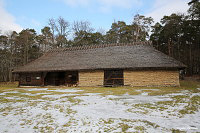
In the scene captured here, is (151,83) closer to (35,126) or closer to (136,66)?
(136,66)

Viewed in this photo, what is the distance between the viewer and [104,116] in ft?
15.3

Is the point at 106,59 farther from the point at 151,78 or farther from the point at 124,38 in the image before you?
the point at 124,38

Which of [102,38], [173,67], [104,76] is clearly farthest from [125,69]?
[102,38]

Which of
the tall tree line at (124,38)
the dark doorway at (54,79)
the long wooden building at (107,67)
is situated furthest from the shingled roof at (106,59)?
the tall tree line at (124,38)

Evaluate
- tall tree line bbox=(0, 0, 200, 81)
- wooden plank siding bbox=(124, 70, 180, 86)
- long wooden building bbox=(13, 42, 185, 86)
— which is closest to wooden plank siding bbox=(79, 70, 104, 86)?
long wooden building bbox=(13, 42, 185, 86)

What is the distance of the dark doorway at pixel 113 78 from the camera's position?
15.0 metres

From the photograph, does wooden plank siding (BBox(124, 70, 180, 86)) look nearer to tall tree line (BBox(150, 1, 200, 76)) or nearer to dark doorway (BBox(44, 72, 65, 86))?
dark doorway (BBox(44, 72, 65, 86))

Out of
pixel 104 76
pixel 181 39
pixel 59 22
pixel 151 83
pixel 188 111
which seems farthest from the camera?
pixel 59 22

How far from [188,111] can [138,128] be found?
8.69 feet

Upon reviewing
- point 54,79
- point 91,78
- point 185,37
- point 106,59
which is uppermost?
point 185,37

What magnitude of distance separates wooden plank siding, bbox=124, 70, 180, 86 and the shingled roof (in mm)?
837

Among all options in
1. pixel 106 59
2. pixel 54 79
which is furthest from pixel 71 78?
pixel 106 59

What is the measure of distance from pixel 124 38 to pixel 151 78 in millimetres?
22758

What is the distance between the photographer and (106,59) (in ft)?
53.2
